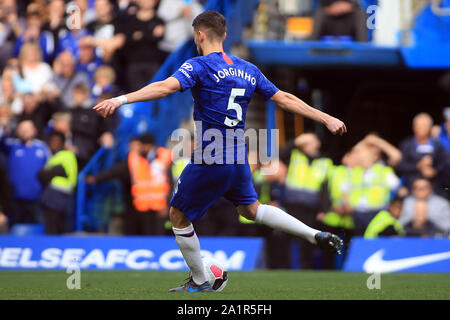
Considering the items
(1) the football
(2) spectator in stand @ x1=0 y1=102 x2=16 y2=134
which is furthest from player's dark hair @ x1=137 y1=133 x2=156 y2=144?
(1) the football

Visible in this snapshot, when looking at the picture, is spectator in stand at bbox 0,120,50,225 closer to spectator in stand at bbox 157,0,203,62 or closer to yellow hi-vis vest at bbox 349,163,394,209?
spectator in stand at bbox 157,0,203,62

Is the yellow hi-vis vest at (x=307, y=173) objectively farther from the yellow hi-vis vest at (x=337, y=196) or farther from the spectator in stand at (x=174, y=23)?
the spectator in stand at (x=174, y=23)

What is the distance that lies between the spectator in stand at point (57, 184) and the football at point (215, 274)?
7.11 meters

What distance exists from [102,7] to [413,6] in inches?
238

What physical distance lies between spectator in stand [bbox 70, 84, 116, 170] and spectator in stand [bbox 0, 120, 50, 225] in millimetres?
576

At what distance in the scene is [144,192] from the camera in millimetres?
15812

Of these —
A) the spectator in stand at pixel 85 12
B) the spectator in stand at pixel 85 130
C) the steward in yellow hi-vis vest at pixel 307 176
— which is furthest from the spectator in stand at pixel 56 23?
the steward in yellow hi-vis vest at pixel 307 176

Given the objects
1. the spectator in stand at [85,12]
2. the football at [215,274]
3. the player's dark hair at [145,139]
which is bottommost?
the football at [215,274]

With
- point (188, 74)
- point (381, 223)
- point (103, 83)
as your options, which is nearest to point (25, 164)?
point (103, 83)

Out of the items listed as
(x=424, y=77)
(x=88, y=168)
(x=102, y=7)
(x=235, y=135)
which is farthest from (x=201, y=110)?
(x=424, y=77)

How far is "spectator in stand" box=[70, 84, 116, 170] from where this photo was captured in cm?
1659

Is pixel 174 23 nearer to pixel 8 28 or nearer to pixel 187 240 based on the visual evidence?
pixel 8 28

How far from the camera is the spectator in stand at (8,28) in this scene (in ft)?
63.6
